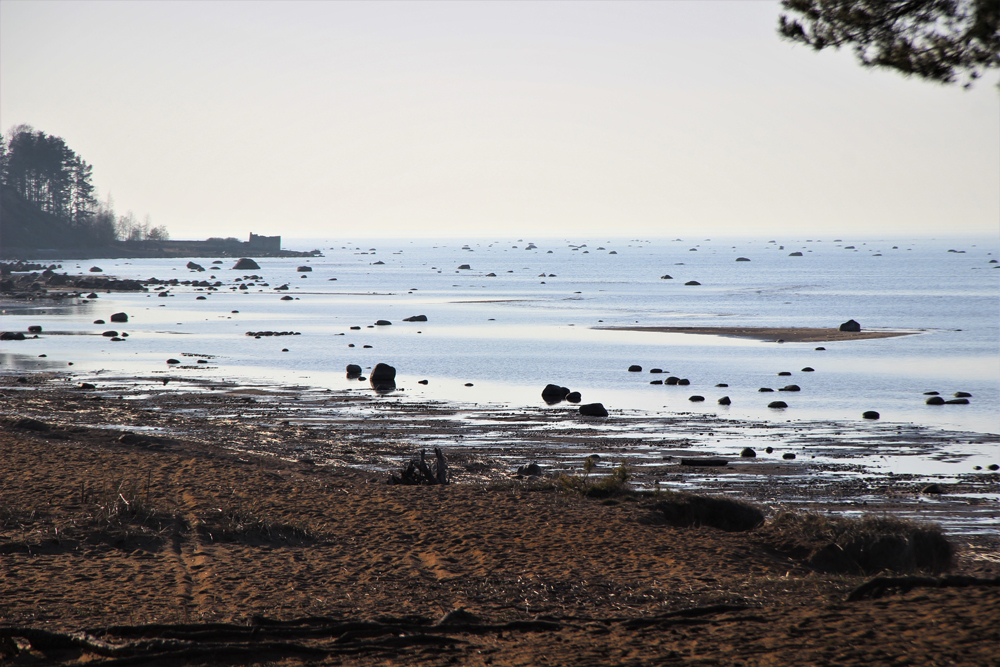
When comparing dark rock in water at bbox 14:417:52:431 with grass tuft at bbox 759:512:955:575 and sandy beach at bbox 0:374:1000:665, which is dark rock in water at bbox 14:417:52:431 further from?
grass tuft at bbox 759:512:955:575

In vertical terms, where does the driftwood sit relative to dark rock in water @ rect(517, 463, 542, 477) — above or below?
above

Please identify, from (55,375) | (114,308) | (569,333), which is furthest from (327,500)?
(114,308)

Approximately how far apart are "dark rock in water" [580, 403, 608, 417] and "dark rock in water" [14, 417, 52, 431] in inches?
561

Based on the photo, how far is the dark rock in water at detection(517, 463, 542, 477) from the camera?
18.4 meters

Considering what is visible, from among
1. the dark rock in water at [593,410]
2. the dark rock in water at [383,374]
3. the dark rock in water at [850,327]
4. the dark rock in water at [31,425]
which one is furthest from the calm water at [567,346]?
the dark rock in water at [31,425]

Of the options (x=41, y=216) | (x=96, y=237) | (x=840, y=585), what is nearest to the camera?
(x=840, y=585)

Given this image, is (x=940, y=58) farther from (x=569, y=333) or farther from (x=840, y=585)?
(x=569, y=333)

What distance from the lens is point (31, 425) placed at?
2116cm

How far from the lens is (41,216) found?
16038cm

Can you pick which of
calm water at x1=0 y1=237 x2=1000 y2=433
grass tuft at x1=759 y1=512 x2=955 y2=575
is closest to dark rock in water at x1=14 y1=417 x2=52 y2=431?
calm water at x1=0 y1=237 x2=1000 y2=433

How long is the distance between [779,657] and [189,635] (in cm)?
480

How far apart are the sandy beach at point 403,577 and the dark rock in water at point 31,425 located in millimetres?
1741

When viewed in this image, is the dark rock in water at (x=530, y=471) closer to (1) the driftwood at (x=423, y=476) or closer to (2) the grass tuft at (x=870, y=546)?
(1) the driftwood at (x=423, y=476)

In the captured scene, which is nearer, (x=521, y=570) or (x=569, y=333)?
(x=521, y=570)
